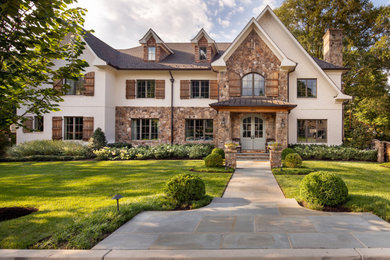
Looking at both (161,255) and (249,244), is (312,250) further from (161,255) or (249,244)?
(161,255)

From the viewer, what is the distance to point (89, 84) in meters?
17.0

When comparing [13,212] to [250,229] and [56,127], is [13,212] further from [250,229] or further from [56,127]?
[56,127]

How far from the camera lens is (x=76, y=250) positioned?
3.68 m

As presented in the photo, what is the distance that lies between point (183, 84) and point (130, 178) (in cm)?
1047

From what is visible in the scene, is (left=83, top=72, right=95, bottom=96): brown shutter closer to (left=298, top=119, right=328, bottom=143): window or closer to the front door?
the front door

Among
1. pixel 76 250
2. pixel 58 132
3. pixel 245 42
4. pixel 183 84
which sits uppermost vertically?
pixel 245 42

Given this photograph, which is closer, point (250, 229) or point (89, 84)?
point (250, 229)

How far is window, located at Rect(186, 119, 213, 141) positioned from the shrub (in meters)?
6.01

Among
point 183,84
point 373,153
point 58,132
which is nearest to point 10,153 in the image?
point 58,132

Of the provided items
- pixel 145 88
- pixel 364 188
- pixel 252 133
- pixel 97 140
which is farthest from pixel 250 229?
pixel 145 88

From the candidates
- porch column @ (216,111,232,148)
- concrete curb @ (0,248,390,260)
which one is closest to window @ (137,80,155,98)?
porch column @ (216,111,232,148)

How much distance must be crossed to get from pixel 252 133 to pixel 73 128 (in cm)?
1282

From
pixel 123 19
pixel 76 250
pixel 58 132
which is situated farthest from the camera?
pixel 58 132

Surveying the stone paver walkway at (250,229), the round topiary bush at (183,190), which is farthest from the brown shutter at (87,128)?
the stone paver walkway at (250,229)
